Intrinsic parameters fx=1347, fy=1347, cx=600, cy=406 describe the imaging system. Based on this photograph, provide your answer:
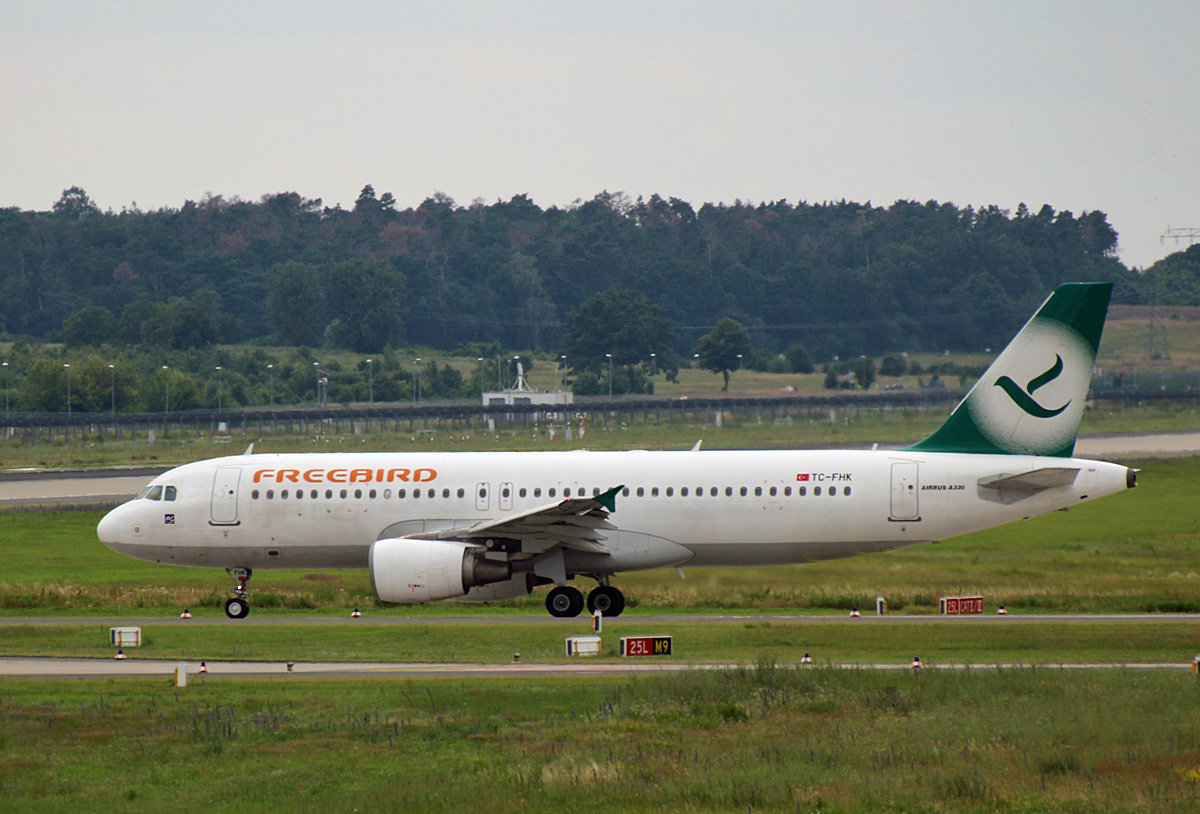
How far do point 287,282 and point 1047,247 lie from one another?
342ft

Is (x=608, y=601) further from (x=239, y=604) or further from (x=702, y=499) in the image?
(x=239, y=604)

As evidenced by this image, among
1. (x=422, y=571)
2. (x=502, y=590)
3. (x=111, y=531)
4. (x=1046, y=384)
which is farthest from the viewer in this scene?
(x=111, y=531)

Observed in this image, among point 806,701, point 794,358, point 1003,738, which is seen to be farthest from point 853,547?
point 794,358

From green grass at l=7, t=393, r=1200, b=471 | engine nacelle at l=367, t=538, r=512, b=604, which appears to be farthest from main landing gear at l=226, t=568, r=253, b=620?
green grass at l=7, t=393, r=1200, b=471

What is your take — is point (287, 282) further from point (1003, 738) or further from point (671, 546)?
point (1003, 738)

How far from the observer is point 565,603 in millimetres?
32250

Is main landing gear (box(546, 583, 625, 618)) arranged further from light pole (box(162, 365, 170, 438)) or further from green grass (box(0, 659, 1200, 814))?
light pole (box(162, 365, 170, 438))

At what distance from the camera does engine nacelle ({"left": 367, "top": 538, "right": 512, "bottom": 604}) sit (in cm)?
3039

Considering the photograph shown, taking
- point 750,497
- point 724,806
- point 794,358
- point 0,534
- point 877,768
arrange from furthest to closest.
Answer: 1. point 794,358
2. point 0,534
3. point 750,497
4. point 877,768
5. point 724,806

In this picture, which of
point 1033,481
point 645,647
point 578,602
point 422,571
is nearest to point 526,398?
point 578,602

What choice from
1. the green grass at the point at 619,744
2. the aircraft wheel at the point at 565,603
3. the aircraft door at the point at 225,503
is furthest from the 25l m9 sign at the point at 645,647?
the aircraft door at the point at 225,503

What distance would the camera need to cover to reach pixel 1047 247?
183 metres

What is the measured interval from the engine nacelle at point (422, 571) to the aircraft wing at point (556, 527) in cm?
82

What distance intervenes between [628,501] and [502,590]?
11.9ft
